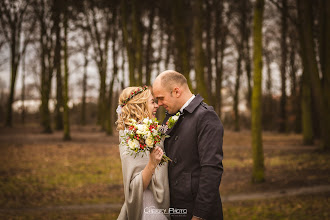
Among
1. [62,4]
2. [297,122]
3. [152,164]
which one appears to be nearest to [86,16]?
[62,4]

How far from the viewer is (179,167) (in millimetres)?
2918

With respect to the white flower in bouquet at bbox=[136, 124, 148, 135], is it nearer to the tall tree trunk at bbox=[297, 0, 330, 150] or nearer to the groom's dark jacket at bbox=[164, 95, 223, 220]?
the groom's dark jacket at bbox=[164, 95, 223, 220]

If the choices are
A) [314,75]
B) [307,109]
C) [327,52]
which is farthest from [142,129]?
[307,109]

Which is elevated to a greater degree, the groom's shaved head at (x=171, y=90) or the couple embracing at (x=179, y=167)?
the groom's shaved head at (x=171, y=90)

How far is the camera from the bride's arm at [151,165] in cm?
278

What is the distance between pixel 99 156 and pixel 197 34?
7828 mm

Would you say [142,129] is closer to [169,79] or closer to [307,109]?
[169,79]

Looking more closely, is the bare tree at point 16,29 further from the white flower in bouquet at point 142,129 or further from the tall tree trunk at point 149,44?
the white flower in bouquet at point 142,129

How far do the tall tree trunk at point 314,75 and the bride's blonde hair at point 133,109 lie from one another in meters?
Result: 10.7

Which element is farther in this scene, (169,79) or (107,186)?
(107,186)

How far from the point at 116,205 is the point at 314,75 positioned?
371 inches

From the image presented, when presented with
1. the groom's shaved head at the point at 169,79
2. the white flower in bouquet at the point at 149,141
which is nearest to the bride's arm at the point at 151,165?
the white flower in bouquet at the point at 149,141

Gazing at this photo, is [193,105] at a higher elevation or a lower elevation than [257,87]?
lower

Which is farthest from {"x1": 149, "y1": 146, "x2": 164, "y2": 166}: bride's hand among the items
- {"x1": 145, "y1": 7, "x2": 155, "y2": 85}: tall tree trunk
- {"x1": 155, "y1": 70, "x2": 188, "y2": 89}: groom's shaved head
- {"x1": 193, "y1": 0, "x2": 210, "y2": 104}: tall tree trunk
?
{"x1": 145, "y1": 7, "x2": 155, "y2": 85}: tall tree trunk
